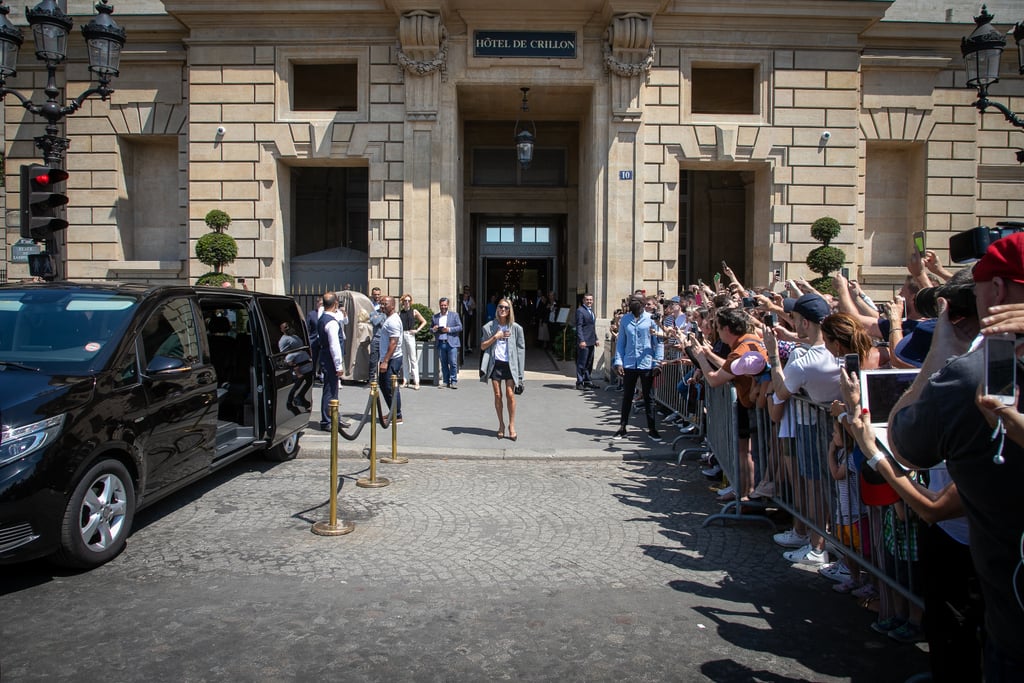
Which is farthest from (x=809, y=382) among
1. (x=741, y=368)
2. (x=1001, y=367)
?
(x=1001, y=367)

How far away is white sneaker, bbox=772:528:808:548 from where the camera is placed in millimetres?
5602

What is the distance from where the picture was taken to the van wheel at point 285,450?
823 cm

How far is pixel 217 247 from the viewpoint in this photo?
1650cm

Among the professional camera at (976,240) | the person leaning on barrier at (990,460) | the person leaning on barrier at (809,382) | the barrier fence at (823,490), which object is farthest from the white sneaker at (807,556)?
the person leaning on barrier at (990,460)

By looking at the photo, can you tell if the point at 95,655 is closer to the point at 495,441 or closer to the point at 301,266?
the point at 495,441

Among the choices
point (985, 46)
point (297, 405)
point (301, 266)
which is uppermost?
point (985, 46)

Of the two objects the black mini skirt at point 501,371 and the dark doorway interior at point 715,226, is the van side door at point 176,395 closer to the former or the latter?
the black mini skirt at point 501,371

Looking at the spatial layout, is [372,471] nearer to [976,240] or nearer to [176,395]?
[176,395]

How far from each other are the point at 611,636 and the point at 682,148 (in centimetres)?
1529

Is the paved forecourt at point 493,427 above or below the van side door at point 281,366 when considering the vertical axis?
below

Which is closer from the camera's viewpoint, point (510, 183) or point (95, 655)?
point (95, 655)

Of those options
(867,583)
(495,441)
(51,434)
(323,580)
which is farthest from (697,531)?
(51,434)

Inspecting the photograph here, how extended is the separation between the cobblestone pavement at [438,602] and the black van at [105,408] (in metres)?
A: 0.40

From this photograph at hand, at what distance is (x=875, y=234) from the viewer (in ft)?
61.0
